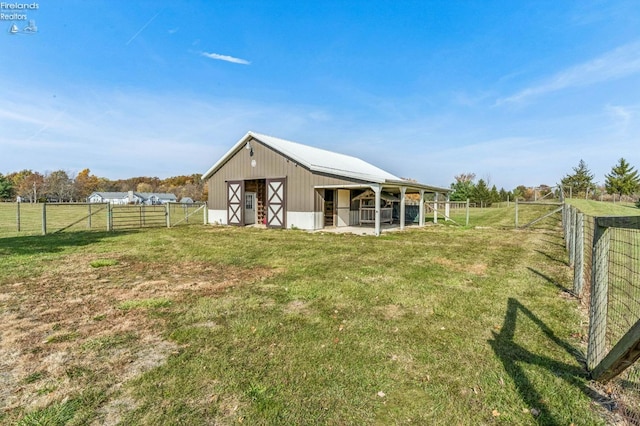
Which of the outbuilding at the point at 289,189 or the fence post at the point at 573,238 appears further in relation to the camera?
the outbuilding at the point at 289,189

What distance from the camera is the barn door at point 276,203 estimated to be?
15.2 m

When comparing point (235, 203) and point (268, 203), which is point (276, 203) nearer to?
point (268, 203)

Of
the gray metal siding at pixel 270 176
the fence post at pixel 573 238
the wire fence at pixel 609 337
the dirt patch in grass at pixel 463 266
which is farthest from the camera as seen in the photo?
the gray metal siding at pixel 270 176

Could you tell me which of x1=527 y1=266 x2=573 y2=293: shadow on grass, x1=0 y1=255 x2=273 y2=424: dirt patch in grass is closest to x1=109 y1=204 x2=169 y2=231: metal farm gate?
x1=0 y1=255 x2=273 y2=424: dirt patch in grass

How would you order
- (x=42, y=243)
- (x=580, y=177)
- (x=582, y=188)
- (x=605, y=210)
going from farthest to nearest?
(x=580, y=177) → (x=582, y=188) → (x=605, y=210) → (x=42, y=243)

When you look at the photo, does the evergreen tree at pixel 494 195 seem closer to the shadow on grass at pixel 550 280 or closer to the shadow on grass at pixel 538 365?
the shadow on grass at pixel 550 280

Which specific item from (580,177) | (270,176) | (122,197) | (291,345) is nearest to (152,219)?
(270,176)

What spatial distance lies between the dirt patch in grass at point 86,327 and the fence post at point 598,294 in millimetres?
4071

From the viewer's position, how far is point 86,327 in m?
3.70

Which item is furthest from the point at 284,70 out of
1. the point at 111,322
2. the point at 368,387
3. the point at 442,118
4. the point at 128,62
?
the point at 368,387

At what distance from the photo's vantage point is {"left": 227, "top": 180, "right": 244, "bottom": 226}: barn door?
1678 centimetres

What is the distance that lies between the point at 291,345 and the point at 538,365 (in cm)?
245

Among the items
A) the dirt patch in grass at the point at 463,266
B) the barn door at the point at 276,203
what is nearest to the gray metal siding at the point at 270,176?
the barn door at the point at 276,203

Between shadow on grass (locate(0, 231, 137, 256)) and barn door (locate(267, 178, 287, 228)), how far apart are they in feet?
22.6
